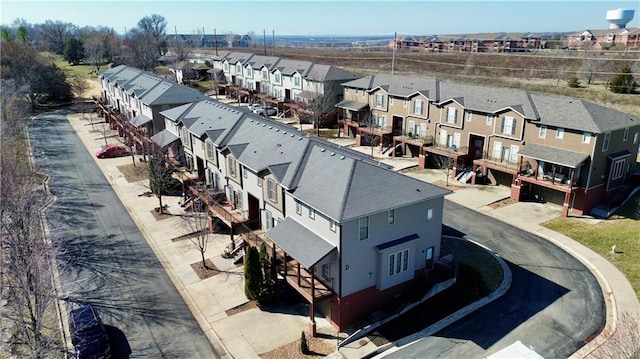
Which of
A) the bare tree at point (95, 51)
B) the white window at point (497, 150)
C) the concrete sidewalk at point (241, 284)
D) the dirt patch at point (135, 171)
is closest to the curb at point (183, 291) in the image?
the concrete sidewalk at point (241, 284)

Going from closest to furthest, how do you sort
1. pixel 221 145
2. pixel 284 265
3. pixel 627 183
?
pixel 284 265, pixel 221 145, pixel 627 183

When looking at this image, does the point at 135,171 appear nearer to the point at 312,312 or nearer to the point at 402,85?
the point at 402,85

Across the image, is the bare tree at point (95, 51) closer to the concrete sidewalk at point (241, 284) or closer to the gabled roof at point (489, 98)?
the concrete sidewalk at point (241, 284)

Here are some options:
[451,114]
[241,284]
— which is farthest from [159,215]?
[451,114]

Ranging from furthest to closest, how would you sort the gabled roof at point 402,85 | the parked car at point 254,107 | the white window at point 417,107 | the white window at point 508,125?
the parked car at point 254,107 < the white window at point 417,107 < the gabled roof at point 402,85 < the white window at point 508,125

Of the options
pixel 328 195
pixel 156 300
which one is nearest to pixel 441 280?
pixel 328 195

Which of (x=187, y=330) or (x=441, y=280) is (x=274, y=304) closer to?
(x=187, y=330)

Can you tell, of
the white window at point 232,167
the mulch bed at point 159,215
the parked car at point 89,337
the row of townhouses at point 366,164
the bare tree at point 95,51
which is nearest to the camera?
the parked car at point 89,337
